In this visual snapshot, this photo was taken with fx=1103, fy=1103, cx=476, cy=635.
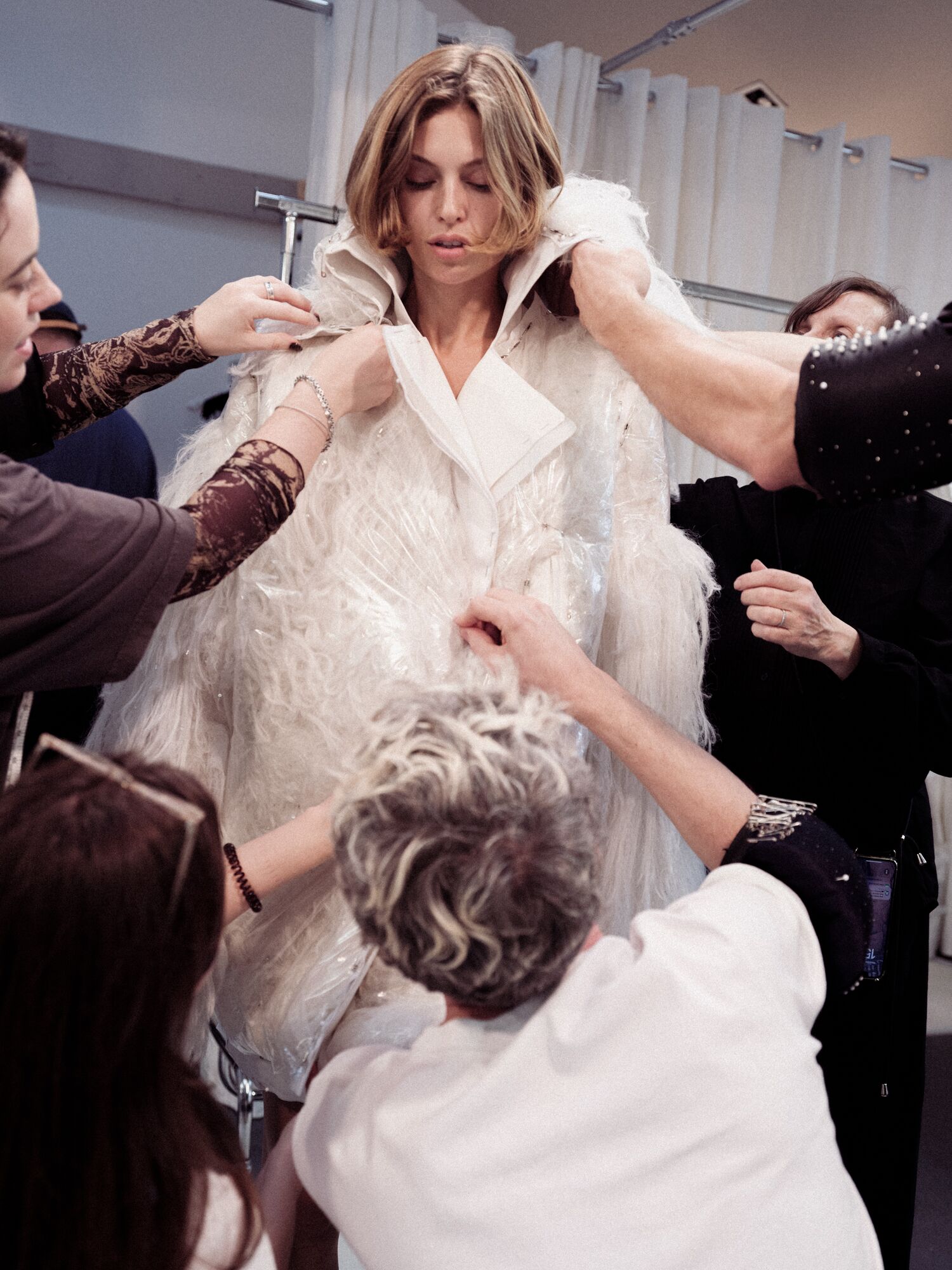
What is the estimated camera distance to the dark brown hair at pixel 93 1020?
2.16ft

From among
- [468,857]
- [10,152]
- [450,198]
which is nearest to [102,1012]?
[468,857]

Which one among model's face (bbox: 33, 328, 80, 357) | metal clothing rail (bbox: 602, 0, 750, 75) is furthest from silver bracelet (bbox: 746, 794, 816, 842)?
metal clothing rail (bbox: 602, 0, 750, 75)

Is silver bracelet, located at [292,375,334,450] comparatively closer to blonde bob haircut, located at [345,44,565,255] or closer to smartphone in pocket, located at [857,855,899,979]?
blonde bob haircut, located at [345,44,565,255]

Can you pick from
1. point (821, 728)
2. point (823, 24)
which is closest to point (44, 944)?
point (821, 728)

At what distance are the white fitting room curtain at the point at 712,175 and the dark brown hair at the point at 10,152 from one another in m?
1.34

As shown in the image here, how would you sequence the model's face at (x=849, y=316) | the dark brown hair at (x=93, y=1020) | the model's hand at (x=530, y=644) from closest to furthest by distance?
1. the dark brown hair at (x=93, y=1020)
2. the model's hand at (x=530, y=644)
3. the model's face at (x=849, y=316)

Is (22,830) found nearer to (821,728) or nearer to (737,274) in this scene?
(821,728)

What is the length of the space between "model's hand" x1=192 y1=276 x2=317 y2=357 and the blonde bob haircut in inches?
5.1

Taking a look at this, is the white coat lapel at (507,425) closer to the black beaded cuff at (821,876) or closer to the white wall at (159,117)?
the black beaded cuff at (821,876)

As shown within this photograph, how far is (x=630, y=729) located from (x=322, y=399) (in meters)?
0.45

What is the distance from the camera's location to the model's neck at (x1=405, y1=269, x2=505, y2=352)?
1309 mm

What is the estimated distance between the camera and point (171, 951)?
0.69 meters

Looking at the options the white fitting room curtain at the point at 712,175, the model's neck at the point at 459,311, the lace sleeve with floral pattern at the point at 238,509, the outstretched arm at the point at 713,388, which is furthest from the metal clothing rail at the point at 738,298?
the lace sleeve with floral pattern at the point at 238,509

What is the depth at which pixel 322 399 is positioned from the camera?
111 cm
